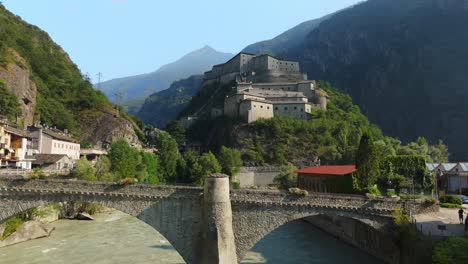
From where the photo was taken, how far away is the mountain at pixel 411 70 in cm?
13488

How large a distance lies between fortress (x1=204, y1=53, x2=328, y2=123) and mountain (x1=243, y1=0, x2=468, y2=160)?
51446mm

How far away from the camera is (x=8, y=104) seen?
60781 millimetres

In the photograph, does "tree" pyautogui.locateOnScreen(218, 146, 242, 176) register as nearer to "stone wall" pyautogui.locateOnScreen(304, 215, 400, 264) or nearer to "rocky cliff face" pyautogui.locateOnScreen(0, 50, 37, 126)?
"stone wall" pyautogui.locateOnScreen(304, 215, 400, 264)

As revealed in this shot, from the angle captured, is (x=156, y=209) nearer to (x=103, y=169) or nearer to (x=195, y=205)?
(x=195, y=205)

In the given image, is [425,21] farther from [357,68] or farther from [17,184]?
[17,184]

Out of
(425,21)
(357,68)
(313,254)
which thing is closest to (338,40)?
(357,68)

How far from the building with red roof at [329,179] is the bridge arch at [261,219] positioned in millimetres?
11219

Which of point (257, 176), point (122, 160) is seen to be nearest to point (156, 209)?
point (122, 160)

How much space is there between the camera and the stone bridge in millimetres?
25312

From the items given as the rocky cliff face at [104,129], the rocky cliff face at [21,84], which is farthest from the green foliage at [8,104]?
the rocky cliff face at [104,129]

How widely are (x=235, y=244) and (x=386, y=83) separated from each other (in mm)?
155850

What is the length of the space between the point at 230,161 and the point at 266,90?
128 feet

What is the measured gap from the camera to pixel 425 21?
167 m

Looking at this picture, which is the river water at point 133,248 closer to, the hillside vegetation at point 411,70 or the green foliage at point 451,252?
the green foliage at point 451,252
